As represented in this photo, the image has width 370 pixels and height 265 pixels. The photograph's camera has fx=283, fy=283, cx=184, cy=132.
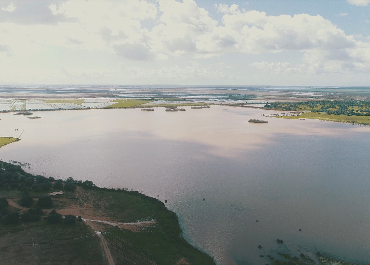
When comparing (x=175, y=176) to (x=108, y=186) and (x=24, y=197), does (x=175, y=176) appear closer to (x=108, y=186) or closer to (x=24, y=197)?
(x=108, y=186)

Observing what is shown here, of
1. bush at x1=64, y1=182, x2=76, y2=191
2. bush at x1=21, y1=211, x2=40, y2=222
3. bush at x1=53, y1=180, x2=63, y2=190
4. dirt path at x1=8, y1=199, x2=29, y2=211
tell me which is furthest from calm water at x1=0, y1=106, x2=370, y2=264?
bush at x1=21, y1=211, x2=40, y2=222

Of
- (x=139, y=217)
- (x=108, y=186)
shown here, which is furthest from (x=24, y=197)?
(x=139, y=217)

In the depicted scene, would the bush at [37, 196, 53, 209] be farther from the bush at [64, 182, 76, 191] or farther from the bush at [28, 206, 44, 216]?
the bush at [64, 182, 76, 191]

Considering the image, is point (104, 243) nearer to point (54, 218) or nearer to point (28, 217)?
point (54, 218)

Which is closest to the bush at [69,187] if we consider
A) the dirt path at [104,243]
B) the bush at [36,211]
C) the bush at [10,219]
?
the bush at [36,211]

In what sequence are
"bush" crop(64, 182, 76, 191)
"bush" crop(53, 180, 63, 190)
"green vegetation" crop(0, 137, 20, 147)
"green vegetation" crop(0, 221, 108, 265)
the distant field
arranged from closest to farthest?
"green vegetation" crop(0, 221, 108, 265) → "bush" crop(64, 182, 76, 191) → "bush" crop(53, 180, 63, 190) → "green vegetation" crop(0, 137, 20, 147) → the distant field

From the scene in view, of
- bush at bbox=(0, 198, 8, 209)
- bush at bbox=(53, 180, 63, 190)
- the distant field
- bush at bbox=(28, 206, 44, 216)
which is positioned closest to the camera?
bush at bbox=(28, 206, 44, 216)
